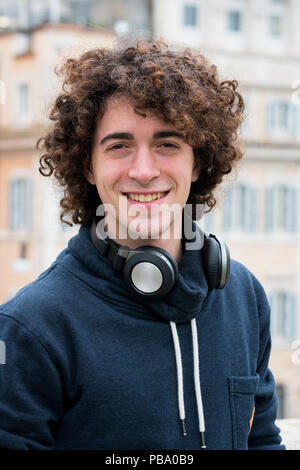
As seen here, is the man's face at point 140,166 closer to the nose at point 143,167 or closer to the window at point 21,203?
the nose at point 143,167

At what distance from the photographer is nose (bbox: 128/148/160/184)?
112cm

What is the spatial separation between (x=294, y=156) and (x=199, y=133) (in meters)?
11.1

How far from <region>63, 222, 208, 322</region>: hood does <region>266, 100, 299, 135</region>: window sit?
441 inches

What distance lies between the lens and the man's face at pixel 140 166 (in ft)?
3.69


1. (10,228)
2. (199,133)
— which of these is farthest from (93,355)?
(10,228)

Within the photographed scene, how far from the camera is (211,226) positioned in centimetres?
1195

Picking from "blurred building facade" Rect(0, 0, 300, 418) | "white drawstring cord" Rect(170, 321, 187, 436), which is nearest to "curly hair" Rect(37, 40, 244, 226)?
"white drawstring cord" Rect(170, 321, 187, 436)

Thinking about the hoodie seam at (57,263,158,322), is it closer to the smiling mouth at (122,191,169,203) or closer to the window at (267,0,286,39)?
the smiling mouth at (122,191,169,203)

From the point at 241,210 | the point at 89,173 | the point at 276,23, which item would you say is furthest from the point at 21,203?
the point at 89,173

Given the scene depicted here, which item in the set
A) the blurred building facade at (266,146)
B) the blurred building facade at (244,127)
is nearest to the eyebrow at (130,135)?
the blurred building facade at (244,127)

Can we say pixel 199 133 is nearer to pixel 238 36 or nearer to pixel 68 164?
pixel 68 164

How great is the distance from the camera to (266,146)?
466 inches

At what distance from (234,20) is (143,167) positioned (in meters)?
11.9

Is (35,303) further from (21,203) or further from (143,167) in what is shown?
(21,203)
